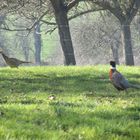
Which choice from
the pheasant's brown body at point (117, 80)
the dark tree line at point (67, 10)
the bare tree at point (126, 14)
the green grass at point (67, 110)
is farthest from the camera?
the bare tree at point (126, 14)

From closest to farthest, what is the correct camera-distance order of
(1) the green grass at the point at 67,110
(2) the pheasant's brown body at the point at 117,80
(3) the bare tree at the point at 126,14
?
1. (1) the green grass at the point at 67,110
2. (2) the pheasant's brown body at the point at 117,80
3. (3) the bare tree at the point at 126,14

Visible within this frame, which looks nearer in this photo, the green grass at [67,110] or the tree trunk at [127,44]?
the green grass at [67,110]

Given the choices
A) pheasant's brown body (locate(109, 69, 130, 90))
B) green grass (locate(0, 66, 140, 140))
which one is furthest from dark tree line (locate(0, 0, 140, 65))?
pheasant's brown body (locate(109, 69, 130, 90))

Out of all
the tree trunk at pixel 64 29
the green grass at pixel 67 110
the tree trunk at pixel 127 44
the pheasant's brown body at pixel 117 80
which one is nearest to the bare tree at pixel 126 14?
the tree trunk at pixel 127 44

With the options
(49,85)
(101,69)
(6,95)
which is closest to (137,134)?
(6,95)

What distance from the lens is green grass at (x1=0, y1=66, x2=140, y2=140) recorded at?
6836 millimetres

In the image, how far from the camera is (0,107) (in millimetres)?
8672

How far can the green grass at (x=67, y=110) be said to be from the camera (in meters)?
6.84

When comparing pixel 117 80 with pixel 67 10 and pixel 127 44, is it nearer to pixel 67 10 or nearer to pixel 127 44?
pixel 67 10

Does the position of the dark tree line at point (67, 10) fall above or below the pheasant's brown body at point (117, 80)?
above

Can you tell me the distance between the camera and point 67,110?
8.65 metres

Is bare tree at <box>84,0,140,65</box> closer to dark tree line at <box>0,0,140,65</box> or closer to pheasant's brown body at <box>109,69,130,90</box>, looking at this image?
dark tree line at <box>0,0,140,65</box>

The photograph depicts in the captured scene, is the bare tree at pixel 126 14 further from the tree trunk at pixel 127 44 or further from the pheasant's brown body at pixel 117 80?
the pheasant's brown body at pixel 117 80

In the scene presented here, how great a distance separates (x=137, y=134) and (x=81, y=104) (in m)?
2.53
